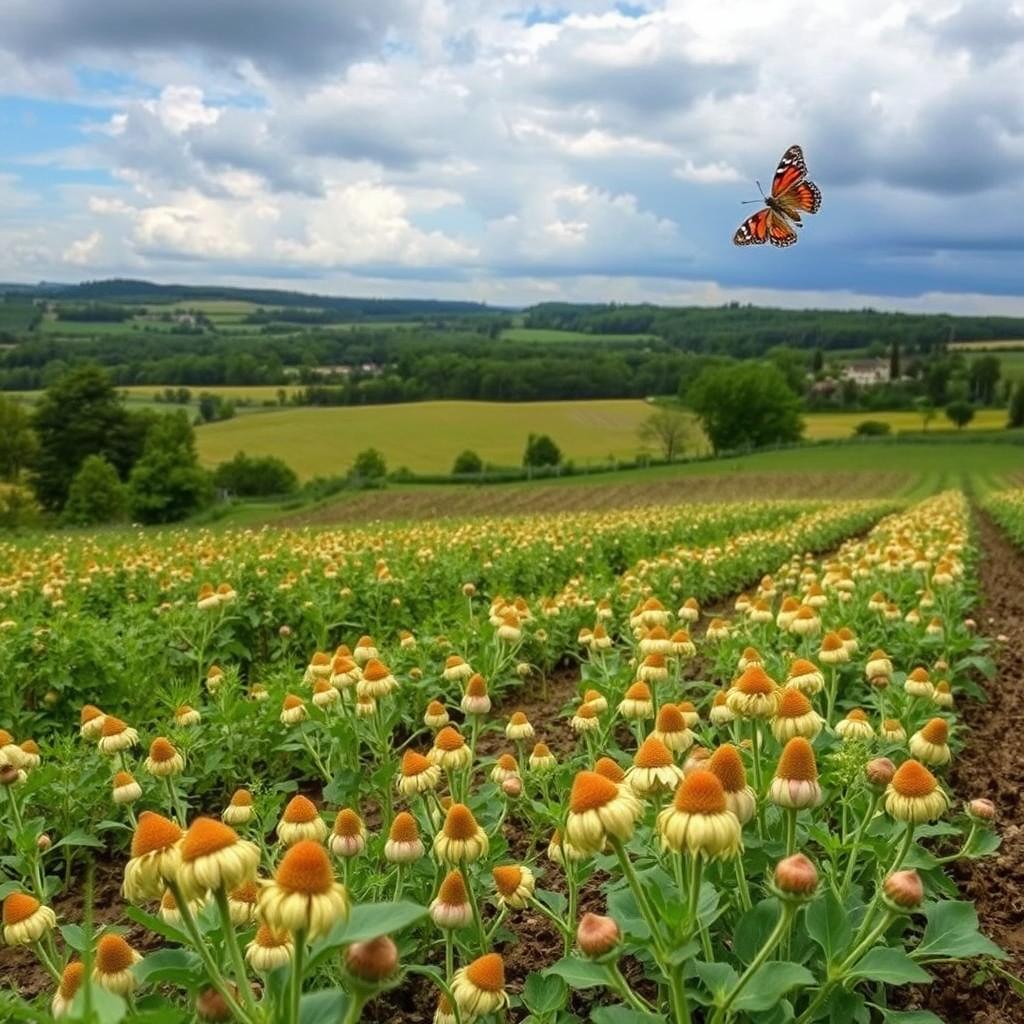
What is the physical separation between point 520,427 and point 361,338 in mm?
59570

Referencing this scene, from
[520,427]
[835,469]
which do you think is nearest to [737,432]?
[520,427]

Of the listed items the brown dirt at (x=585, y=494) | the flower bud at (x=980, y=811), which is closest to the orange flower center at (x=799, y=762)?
the flower bud at (x=980, y=811)

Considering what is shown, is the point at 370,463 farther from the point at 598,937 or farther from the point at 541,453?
the point at 598,937

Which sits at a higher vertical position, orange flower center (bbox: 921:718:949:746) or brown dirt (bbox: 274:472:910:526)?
orange flower center (bbox: 921:718:949:746)

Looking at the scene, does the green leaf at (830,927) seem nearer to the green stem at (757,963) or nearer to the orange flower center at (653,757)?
the green stem at (757,963)

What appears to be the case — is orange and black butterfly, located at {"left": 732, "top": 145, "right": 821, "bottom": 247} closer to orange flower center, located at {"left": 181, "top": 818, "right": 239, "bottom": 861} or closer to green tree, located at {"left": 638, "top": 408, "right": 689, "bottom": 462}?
orange flower center, located at {"left": 181, "top": 818, "right": 239, "bottom": 861}

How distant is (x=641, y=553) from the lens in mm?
14633

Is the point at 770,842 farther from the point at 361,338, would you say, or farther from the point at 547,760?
the point at 361,338

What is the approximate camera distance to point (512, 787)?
117 inches

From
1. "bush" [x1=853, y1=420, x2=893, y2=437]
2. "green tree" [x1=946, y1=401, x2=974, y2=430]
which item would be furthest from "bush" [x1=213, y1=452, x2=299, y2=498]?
"green tree" [x1=946, y1=401, x2=974, y2=430]

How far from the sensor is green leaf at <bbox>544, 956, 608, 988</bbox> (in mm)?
1964

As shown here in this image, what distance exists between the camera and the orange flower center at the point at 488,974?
197cm

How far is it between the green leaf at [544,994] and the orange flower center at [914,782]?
3.09 feet

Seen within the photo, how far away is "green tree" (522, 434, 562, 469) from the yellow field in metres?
0.97
